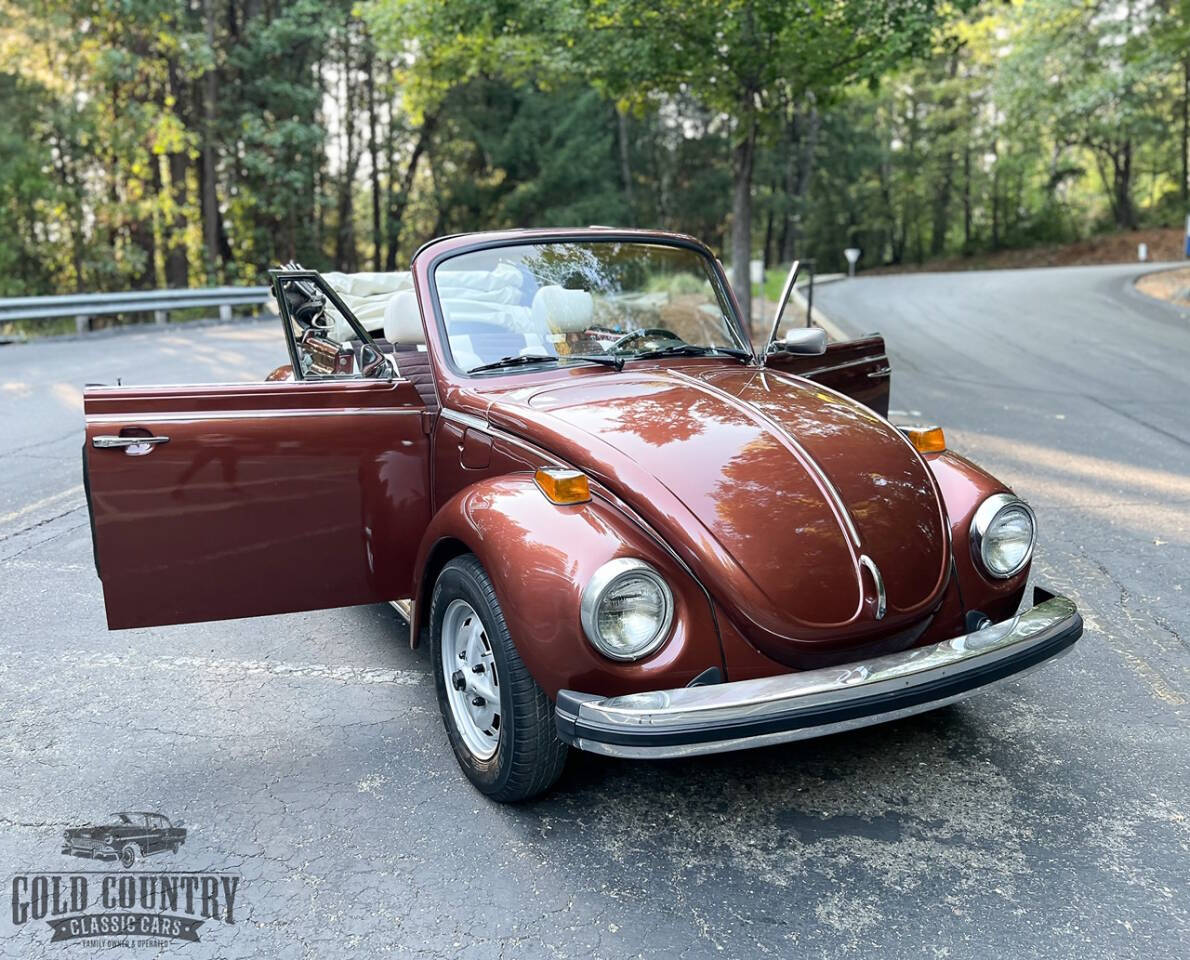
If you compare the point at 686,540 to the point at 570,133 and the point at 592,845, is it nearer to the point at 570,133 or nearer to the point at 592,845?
the point at 592,845

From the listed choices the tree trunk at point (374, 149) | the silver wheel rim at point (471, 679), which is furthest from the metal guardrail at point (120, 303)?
the tree trunk at point (374, 149)

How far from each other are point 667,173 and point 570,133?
1086cm

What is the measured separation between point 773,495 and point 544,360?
1.25 metres

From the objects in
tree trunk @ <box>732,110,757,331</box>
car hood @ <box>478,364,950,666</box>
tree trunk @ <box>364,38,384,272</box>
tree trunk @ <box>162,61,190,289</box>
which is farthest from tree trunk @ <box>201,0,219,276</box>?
car hood @ <box>478,364,950,666</box>

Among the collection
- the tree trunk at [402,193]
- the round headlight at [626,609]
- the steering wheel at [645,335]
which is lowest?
the round headlight at [626,609]

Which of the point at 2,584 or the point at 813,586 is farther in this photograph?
the point at 2,584

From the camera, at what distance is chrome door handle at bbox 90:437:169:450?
3.32 m

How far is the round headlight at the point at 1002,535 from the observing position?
10.7ft

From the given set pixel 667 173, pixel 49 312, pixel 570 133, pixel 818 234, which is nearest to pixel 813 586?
pixel 49 312

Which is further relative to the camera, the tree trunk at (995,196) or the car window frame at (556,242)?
the tree trunk at (995,196)

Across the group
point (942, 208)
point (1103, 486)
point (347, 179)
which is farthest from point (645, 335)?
point (942, 208)

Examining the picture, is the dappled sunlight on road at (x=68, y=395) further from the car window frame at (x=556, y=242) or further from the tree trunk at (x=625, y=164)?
the tree trunk at (x=625, y=164)

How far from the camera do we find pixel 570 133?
33.7 m

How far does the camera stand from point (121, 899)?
2693 millimetres
